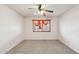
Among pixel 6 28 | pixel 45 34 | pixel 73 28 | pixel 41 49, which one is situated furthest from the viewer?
pixel 45 34

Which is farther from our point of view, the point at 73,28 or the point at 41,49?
the point at 41,49

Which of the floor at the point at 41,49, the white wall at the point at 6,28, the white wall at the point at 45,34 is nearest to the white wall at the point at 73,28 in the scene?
the floor at the point at 41,49

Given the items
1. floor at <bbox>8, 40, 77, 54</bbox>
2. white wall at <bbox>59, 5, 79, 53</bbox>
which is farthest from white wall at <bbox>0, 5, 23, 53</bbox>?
white wall at <bbox>59, 5, 79, 53</bbox>

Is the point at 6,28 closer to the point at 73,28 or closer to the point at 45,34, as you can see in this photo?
the point at 73,28

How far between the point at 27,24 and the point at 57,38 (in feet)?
8.31

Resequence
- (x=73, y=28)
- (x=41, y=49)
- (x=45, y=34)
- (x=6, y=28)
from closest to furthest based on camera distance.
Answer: (x=6, y=28) → (x=73, y=28) → (x=41, y=49) → (x=45, y=34)

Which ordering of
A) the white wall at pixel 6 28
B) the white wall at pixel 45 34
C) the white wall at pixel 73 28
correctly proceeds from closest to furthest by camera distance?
the white wall at pixel 6 28
the white wall at pixel 73 28
the white wall at pixel 45 34

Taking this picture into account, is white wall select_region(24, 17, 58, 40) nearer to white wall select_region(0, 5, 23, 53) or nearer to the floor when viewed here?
the floor

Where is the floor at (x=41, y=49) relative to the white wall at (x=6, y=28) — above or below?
below

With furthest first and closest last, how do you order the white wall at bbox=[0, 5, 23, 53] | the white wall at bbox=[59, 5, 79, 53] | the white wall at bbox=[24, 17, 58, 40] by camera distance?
the white wall at bbox=[24, 17, 58, 40], the white wall at bbox=[59, 5, 79, 53], the white wall at bbox=[0, 5, 23, 53]

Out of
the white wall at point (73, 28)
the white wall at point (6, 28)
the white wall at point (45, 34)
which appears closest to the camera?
the white wall at point (6, 28)

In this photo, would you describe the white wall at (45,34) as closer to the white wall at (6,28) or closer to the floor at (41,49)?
the floor at (41,49)

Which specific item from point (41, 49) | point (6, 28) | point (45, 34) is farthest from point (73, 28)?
point (45, 34)
